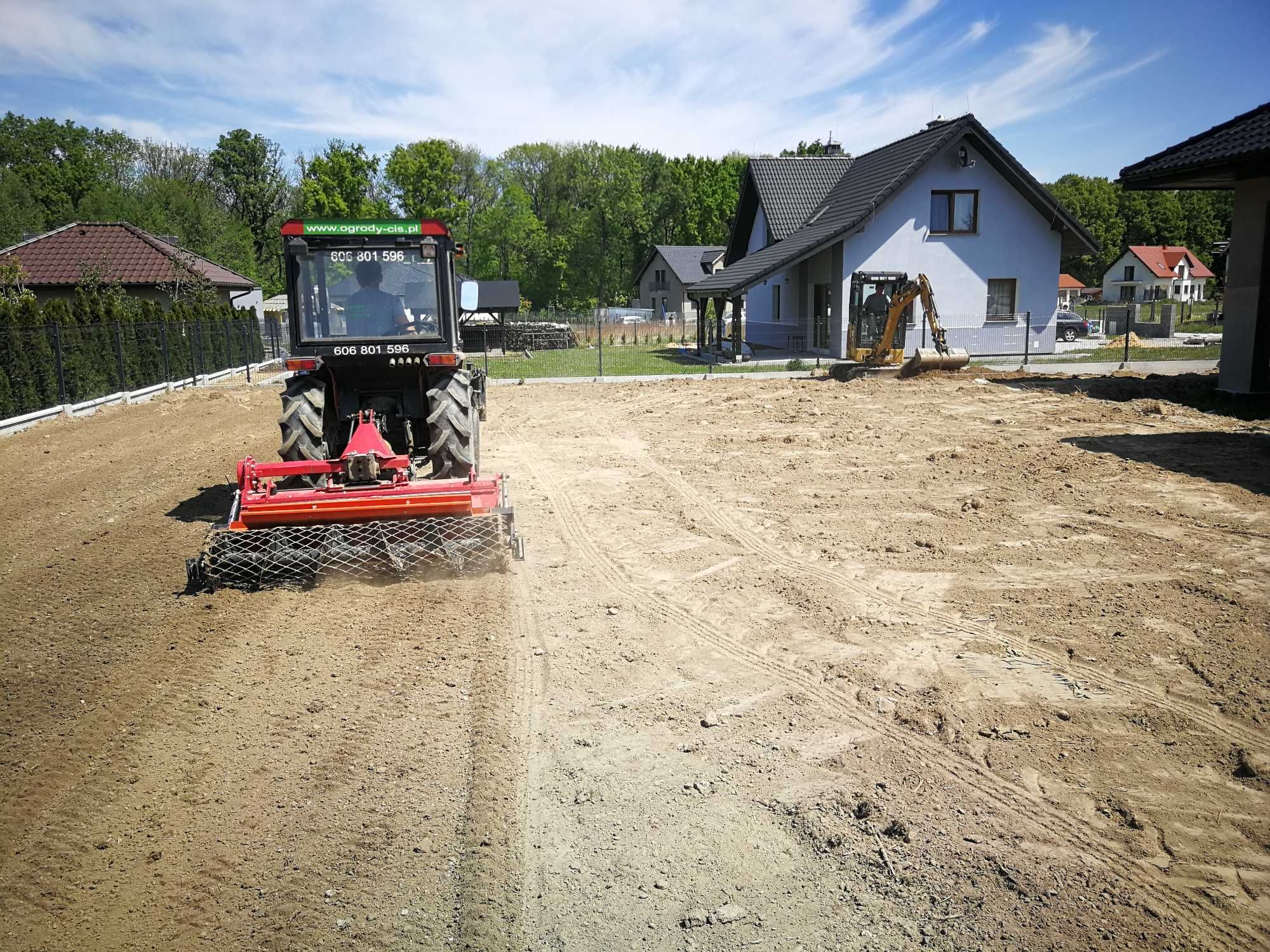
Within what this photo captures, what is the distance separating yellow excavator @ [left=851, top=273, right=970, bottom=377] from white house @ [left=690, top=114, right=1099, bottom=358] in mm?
3226

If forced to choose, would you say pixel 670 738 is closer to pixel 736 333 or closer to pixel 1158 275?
pixel 736 333

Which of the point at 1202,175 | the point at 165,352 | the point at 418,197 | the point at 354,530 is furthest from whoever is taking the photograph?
the point at 418,197

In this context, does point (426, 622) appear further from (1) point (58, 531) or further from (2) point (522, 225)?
(2) point (522, 225)

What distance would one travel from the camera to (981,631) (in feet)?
19.6

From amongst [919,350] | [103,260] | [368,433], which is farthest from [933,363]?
[103,260]

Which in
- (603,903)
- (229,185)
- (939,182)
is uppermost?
(229,185)

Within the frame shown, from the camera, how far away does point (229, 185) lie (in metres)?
67.2

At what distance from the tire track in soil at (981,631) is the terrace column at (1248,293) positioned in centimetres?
1159

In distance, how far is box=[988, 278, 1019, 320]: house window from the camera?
30.2 m

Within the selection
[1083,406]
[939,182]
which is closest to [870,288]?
[939,182]

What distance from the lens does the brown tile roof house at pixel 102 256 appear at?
102 feet

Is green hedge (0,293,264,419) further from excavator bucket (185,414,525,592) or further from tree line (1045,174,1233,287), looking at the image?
tree line (1045,174,1233,287)

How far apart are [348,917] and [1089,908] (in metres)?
2.67

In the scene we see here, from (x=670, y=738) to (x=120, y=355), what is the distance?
20266 millimetres
